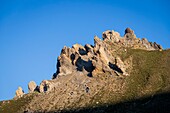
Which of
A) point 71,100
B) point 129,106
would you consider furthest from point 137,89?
point 71,100

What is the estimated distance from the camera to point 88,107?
182m

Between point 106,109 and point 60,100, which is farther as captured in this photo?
point 60,100

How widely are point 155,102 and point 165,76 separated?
105ft

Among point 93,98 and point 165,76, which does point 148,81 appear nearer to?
point 165,76

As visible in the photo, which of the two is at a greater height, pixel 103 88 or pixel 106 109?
pixel 103 88

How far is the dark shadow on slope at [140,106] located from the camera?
522 feet

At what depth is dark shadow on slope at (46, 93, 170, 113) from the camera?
522 ft

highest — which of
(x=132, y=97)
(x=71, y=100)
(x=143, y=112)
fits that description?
(x=71, y=100)

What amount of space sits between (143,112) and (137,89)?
29223 mm

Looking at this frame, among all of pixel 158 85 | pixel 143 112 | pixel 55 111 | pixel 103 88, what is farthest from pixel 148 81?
pixel 55 111

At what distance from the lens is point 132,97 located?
181000 mm

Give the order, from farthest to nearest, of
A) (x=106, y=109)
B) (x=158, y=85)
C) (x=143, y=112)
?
(x=158, y=85) → (x=106, y=109) → (x=143, y=112)

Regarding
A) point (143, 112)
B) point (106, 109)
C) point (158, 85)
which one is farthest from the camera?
point (158, 85)

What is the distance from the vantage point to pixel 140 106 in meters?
167
